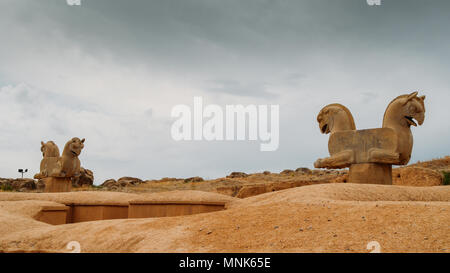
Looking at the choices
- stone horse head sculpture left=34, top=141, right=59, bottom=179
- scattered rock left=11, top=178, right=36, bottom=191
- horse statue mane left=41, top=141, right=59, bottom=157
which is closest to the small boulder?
stone horse head sculpture left=34, top=141, right=59, bottom=179

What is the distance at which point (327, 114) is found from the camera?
1121 centimetres

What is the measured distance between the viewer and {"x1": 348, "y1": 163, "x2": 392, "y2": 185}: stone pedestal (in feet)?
33.0

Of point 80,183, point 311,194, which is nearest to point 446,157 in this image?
point 311,194

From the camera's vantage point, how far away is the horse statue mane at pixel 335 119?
1073 centimetres

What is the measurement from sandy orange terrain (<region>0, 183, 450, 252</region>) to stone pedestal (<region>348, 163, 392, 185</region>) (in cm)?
204

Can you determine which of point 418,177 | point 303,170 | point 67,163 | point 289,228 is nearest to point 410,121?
point 418,177

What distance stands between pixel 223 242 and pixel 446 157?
74.3 ft

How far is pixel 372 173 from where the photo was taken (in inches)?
396

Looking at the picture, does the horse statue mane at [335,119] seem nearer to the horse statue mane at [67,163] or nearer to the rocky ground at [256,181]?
the rocky ground at [256,181]

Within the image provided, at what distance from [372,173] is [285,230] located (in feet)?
19.3

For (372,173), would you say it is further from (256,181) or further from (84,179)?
(84,179)

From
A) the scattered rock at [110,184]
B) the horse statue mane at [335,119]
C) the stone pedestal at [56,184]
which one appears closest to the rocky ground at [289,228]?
the horse statue mane at [335,119]
